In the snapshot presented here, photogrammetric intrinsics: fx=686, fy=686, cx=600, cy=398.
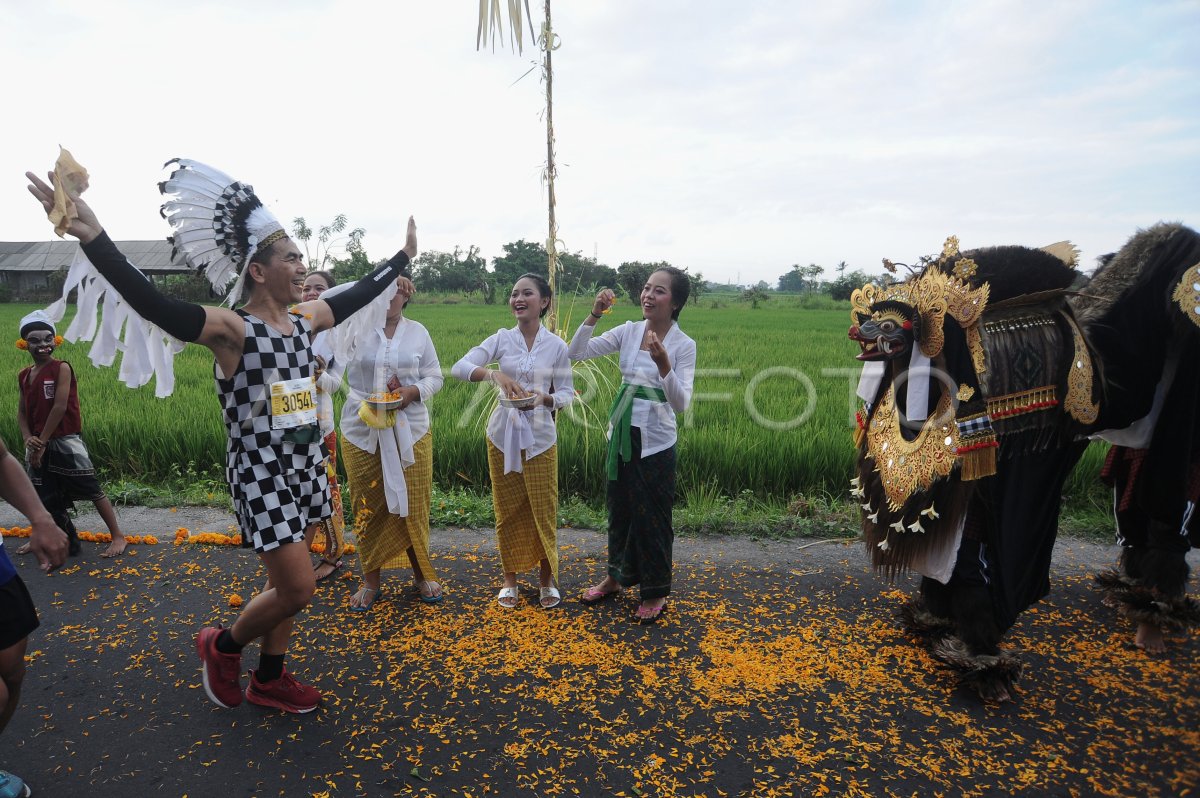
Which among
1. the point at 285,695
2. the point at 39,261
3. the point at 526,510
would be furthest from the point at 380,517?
the point at 39,261

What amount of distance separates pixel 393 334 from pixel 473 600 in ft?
4.90

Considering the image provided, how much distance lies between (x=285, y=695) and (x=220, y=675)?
256 millimetres

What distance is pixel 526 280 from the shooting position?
3596 millimetres

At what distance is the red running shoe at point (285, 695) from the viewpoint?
105 inches

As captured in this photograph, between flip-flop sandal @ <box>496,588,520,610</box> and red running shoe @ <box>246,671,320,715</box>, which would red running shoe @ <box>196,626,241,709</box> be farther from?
flip-flop sandal @ <box>496,588,520,610</box>

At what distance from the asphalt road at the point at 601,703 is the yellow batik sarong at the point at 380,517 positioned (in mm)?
255

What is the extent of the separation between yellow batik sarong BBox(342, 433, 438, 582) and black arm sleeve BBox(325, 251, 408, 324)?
2.92 ft

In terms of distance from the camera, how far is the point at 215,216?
8.70 feet

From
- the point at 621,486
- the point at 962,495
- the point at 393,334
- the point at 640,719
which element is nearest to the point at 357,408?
the point at 393,334

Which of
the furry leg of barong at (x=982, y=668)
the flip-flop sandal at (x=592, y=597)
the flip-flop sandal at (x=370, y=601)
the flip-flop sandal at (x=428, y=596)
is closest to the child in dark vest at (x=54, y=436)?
the flip-flop sandal at (x=370, y=601)

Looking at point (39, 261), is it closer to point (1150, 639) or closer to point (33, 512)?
point (33, 512)

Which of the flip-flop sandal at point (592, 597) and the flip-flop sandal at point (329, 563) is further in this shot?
the flip-flop sandal at point (329, 563)

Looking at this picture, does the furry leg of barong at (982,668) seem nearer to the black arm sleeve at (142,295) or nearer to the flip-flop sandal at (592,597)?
the flip-flop sandal at (592,597)

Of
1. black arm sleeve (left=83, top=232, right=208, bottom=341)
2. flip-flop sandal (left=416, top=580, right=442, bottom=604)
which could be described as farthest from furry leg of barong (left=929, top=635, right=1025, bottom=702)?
black arm sleeve (left=83, top=232, right=208, bottom=341)
